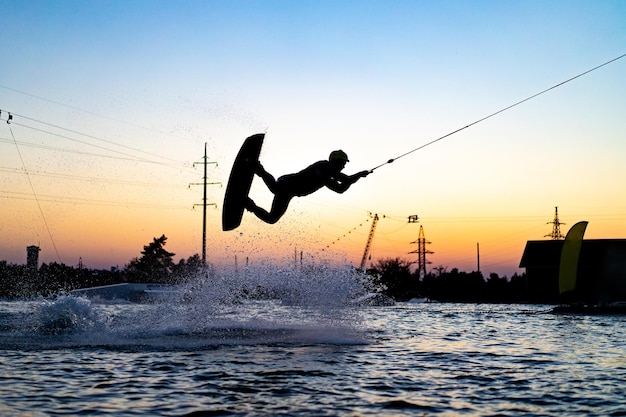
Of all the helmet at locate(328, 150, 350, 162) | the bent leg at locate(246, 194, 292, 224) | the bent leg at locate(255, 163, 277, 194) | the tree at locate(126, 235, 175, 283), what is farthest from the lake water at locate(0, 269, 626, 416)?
the tree at locate(126, 235, 175, 283)

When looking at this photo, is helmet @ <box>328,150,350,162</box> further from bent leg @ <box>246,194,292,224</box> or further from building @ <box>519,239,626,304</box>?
building @ <box>519,239,626,304</box>

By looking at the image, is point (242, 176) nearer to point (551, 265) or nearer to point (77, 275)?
point (551, 265)

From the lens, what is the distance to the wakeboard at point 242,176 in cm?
1377

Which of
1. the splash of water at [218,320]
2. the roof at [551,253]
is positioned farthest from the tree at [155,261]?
the splash of water at [218,320]

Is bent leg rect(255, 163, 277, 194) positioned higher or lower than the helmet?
lower

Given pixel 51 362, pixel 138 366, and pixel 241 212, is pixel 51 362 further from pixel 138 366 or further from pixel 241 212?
pixel 241 212

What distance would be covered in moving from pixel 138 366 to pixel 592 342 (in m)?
11.5

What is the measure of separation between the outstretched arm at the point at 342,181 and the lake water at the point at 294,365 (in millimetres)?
3474

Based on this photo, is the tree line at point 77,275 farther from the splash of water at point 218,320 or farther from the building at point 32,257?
the splash of water at point 218,320

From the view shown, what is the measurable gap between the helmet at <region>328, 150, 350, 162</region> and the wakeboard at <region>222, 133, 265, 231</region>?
1665 mm

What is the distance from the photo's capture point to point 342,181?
1349 centimetres

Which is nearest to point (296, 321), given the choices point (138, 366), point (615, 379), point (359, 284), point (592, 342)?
point (359, 284)

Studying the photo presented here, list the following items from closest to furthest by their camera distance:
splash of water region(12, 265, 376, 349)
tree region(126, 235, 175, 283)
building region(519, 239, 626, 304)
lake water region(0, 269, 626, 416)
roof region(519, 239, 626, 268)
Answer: lake water region(0, 269, 626, 416) < splash of water region(12, 265, 376, 349) < building region(519, 239, 626, 304) < roof region(519, 239, 626, 268) < tree region(126, 235, 175, 283)

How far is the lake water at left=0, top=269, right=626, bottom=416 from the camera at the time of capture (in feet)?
24.6
